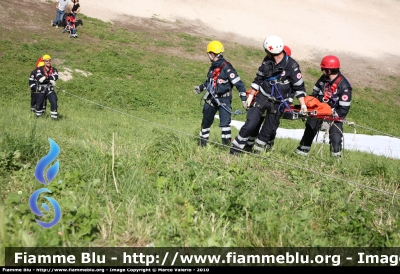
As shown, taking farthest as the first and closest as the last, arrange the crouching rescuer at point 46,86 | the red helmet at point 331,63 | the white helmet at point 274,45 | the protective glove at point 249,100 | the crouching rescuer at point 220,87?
the crouching rescuer at point 46,86, the crouching rescuer at point 220,87, the red helmet at point 331,63, the protective glove at point 249,100, the white helmet at point 274,45

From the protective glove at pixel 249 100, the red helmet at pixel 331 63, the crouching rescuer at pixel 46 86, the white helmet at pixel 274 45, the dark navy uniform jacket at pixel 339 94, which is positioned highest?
the white helmet at pixel 274 45

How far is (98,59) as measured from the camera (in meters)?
A: 18.7

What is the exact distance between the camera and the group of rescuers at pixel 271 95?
24.1 feet

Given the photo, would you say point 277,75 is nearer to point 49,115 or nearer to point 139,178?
point 139,178

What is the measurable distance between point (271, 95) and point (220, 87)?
1281 mm

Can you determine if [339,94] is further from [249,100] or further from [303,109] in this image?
[249,100]

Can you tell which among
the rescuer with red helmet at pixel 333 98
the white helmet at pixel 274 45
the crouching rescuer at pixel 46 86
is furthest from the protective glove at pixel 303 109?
the crouching rescuer at pixel 46 86

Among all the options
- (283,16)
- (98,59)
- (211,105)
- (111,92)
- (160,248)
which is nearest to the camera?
(160,248)

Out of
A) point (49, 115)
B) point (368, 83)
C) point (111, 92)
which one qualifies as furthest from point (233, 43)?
point (49, 115)

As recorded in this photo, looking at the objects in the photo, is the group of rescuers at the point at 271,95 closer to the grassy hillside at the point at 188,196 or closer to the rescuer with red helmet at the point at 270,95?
the rescuer with red helmet at the point at 270,95

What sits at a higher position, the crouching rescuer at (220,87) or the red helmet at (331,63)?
the red helmet at (331,63)

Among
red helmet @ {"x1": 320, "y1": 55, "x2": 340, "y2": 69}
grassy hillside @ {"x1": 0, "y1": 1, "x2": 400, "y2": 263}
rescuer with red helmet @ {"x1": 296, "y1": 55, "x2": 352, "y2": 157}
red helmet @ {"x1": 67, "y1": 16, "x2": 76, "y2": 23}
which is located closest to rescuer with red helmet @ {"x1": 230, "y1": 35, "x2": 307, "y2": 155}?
grassy hillside @ {"x1": 0, "y1": 1, "x2": 400, "y2": 263}

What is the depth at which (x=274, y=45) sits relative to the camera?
278 inches

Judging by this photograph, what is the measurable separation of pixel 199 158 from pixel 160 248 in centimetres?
264
